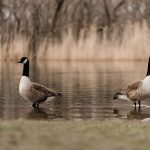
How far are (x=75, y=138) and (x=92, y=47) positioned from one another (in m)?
79.2

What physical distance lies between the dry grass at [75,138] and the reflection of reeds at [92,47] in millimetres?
72908

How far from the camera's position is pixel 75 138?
11.6 meters

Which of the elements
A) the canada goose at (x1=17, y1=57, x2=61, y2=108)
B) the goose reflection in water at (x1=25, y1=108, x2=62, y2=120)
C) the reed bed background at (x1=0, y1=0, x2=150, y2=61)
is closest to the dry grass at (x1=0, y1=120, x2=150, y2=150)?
the goose reflection in water at (x1=25, y1=108, x2=62, y2=120)

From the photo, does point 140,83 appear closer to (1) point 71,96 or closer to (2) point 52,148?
(1) point 71,96

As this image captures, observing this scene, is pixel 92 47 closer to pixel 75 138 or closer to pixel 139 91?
pixel 139 91

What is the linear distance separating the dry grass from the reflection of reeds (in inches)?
2870

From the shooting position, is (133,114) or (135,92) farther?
(135,92)

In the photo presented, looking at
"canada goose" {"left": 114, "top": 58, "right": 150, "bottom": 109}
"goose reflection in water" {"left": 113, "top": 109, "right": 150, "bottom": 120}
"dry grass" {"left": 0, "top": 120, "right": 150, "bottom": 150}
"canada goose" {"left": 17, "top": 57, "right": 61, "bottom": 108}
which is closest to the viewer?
"dry grass" {"left": 0, "top": 120, "right": 150, "bottom": 150}

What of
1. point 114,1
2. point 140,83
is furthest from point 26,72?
point 114,1

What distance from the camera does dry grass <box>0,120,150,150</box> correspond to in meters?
10.5

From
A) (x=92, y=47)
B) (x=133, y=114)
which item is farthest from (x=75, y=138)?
(x=92, y=47)

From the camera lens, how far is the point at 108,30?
94.8 meters

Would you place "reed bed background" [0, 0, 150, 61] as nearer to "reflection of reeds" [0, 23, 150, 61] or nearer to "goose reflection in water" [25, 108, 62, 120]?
"reflection of reeds" [0, 23, 150, 61]

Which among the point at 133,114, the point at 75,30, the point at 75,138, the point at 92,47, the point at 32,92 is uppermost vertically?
the point at 75,30
